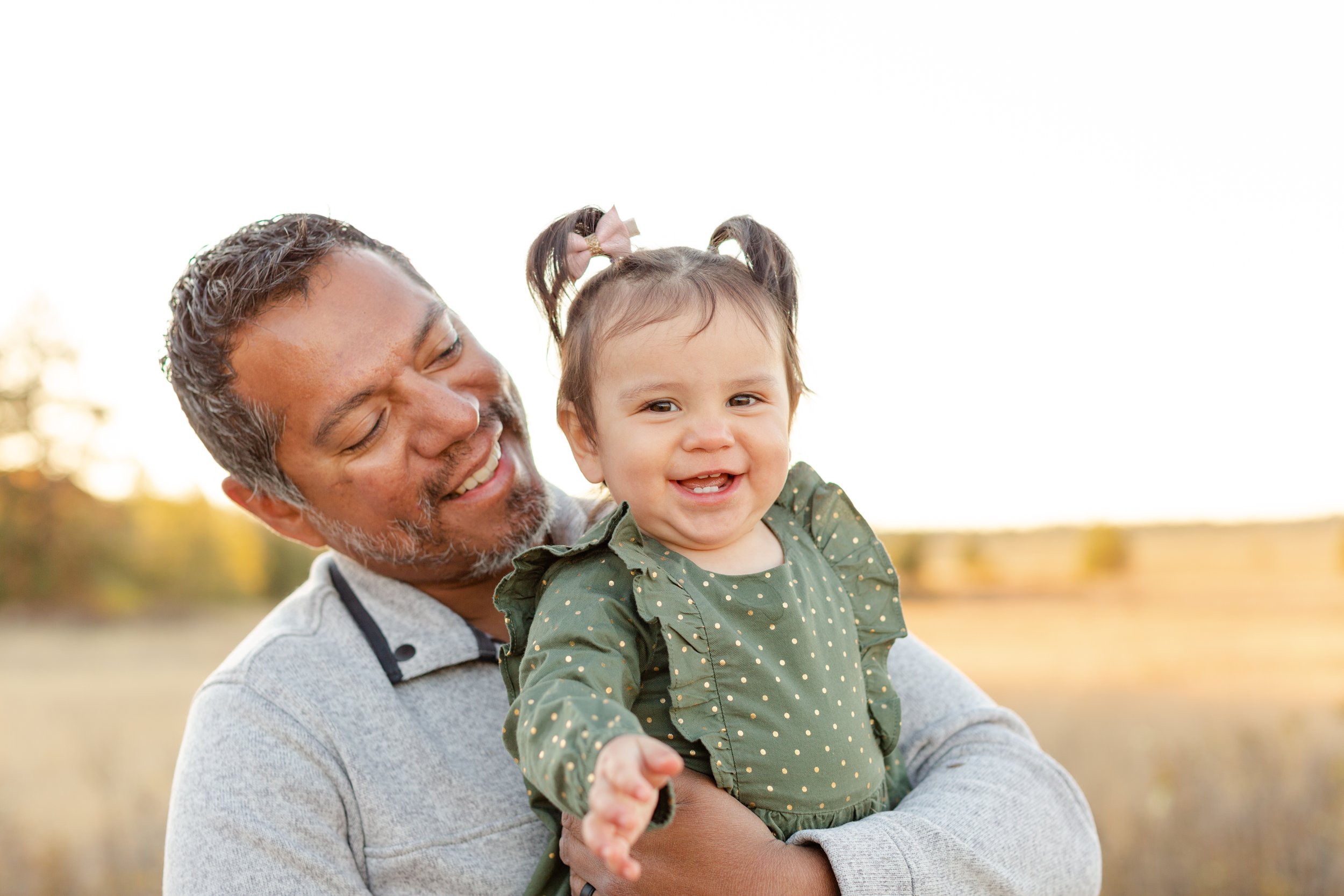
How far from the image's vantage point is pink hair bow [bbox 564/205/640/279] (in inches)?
78.0

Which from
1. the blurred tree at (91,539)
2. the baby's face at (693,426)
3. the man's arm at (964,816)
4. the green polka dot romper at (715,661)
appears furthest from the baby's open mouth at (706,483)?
the blurred tree at (91,539)

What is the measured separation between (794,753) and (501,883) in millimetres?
687

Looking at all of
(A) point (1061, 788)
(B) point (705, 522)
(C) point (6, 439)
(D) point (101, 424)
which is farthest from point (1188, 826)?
(C) point (6, 439)

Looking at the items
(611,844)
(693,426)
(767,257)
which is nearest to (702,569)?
(693,426)

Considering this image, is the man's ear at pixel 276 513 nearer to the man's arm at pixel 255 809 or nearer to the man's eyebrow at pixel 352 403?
the man's eyebrow at pixel 352 403

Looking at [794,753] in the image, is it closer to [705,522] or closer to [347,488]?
[705,522]

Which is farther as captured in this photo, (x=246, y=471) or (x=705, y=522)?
(x=246, y=471)

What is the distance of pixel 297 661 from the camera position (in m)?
2.11

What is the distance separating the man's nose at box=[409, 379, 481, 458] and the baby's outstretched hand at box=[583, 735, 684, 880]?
1.27 m

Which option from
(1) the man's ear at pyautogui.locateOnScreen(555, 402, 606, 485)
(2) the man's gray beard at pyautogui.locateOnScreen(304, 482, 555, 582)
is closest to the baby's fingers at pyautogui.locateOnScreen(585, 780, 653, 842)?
(1) the man's ear at pyautogui.locateOnScreen(555, 402, 606, 485)

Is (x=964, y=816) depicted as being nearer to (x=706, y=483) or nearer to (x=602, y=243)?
(x=706, y=483)

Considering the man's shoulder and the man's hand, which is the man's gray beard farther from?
the man's hand

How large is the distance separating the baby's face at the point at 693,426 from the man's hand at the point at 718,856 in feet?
1.41

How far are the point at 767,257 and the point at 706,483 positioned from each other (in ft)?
1.55
